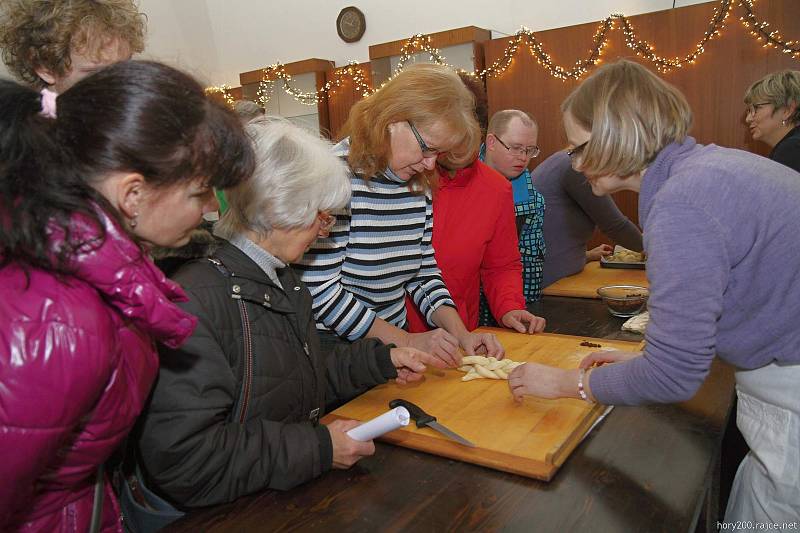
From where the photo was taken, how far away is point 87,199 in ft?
2.75

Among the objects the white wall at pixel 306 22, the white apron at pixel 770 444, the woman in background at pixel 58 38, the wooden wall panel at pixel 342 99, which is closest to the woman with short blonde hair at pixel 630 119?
the white apron at pixel 770 444

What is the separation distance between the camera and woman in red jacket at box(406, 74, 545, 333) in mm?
2336

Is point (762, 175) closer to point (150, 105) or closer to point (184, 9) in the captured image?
point (150, 105)

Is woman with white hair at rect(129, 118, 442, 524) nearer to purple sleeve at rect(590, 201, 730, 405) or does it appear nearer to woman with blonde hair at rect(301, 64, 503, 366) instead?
woman with blonde hair at rect(301, 64, 503, 366)

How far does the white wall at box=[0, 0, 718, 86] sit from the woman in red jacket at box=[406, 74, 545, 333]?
3103 mm

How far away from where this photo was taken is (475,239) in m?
2.37

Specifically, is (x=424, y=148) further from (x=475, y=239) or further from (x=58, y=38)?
(x=58, y=38)

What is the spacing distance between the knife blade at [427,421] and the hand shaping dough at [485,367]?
0.27 m

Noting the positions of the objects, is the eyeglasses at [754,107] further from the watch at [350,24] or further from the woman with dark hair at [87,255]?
the woman with dark hair at [87,255]

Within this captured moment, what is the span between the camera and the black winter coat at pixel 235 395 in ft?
3.55

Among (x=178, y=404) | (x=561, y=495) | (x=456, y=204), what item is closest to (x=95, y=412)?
(x=178, y=404)

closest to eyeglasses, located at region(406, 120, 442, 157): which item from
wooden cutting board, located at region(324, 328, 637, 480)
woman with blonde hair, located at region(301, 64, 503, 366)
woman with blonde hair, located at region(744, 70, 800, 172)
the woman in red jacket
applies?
woman with blonde hair, located at region(301, 64, 503, 366)

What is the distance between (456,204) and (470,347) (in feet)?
2.15

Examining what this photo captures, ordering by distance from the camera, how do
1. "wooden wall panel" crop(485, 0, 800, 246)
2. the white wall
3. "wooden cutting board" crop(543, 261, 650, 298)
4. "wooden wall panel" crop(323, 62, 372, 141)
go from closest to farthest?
"wooden cutting board" crop(543, 261, 650, 298)
"wooden wall panel" crop(485, 0, 800, 246)
the white wall
"wooden wall panel" crop(323, 62, 372, 141)
